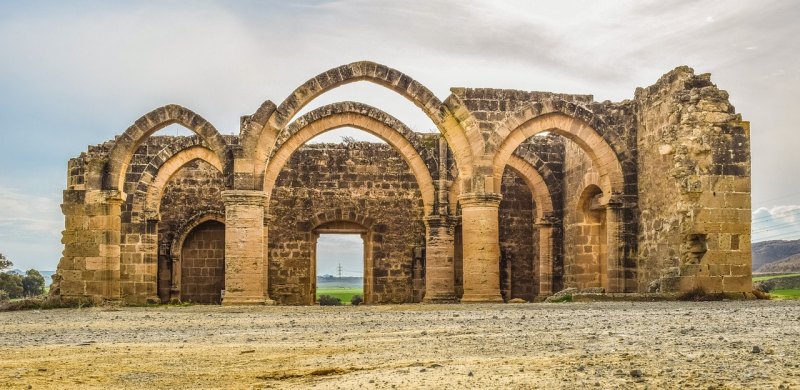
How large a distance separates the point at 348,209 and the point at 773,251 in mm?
42500

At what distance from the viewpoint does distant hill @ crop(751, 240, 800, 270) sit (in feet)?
179

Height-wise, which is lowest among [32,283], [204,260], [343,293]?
[343,293]

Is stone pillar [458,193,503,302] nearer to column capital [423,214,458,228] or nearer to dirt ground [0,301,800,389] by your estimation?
column capital [423,214,458,228]

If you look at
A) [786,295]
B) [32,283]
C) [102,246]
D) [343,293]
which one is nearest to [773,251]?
[343,293]

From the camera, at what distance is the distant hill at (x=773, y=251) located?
5450 centimetres

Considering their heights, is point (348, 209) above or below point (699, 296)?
above

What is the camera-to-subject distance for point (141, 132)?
623 inches

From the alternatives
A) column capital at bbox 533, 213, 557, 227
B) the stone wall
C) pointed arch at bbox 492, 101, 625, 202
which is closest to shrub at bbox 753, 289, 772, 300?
pointed arch at bbox 492, 101, 625, 202

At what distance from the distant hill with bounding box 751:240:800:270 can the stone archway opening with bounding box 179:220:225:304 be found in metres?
40.1

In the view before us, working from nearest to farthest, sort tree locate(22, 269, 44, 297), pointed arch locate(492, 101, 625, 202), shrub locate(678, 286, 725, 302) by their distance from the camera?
shrub locate(678, 286, 725, 302), pointed arch locate(492, 101, 625, 202), tree locate(22, 269, 44, 297)

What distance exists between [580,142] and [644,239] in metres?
1.98

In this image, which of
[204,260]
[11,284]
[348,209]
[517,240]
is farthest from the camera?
[11,284]

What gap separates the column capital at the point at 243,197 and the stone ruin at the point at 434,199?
3 centimetres

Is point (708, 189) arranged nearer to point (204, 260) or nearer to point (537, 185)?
point (537, 185)
